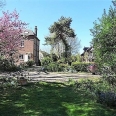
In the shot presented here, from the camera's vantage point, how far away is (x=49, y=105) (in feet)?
33.4

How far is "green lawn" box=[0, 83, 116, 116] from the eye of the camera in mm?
9016

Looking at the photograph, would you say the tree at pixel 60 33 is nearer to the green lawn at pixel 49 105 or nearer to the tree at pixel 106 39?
the tree at pixel 106 39

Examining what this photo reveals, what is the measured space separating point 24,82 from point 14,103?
5.19m

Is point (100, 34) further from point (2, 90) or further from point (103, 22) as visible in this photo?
point (2, 90)

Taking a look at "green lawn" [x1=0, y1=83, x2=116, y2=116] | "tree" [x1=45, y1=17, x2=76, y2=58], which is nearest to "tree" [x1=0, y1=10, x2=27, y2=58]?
"green lawn" [x1=0, y1=83, x2=116, y2=116]

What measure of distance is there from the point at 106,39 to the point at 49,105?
18.3 ft

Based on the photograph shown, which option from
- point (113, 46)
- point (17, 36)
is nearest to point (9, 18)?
point (17, 36)

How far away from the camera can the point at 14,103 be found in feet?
34.5

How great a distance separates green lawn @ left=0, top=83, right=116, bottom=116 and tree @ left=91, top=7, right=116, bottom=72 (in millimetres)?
2490

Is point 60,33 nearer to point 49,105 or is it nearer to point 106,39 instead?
point 106,39

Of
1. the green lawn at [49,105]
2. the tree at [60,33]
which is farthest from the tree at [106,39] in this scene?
the tree at [60,33]

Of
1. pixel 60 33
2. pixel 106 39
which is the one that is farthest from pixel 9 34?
pixel 60 33

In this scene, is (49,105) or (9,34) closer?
(49,105)

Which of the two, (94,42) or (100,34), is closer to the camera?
(100,34)
